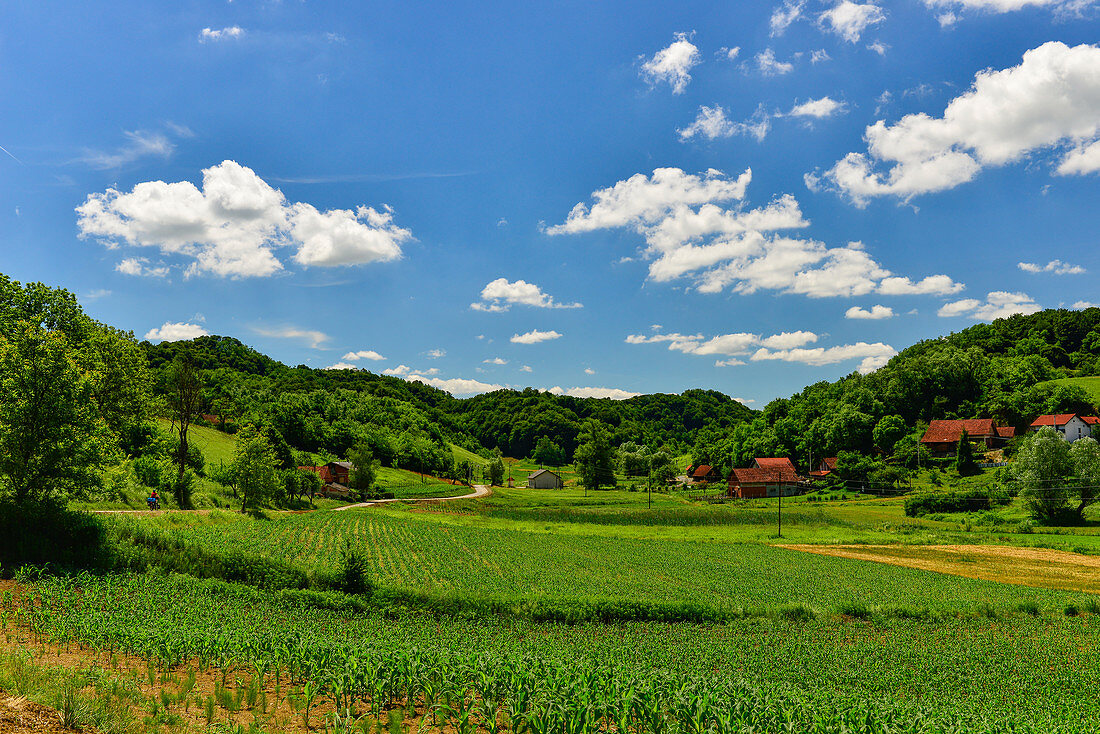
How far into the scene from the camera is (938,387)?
128 metres

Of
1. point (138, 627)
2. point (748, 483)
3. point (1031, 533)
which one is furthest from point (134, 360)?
point (748, 483)

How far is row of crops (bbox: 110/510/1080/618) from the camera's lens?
26.5 meters

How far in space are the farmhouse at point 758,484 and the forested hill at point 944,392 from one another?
2481cm

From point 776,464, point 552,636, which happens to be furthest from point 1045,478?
point 552,636

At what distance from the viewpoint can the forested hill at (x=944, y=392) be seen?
114000 millimetres

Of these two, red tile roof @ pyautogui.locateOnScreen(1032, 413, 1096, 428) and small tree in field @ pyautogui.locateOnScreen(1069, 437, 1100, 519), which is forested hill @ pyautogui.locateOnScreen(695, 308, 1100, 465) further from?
small tree in field @ pyautogui.locateOnScreen(1069, 437, 1100, 519)

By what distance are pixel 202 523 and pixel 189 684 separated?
36.3 meters

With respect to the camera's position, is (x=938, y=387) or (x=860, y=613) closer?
(x=860, y=613)

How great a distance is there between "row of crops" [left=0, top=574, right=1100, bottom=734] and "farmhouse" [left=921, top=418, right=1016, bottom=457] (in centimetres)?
9672

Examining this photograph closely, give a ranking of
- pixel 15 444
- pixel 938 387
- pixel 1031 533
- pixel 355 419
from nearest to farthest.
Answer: pixel 15 444 → pixel 1031 533 → pixel 938 387 → pixel 355 419

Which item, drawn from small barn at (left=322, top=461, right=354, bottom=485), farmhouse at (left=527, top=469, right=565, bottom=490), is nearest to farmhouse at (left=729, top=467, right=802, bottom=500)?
farmhouse at (left=527, top=469, right=565, bottom=490)

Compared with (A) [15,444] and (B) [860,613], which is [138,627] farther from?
(B) [860,613]

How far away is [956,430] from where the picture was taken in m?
107

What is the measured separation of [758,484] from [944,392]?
191 feet
